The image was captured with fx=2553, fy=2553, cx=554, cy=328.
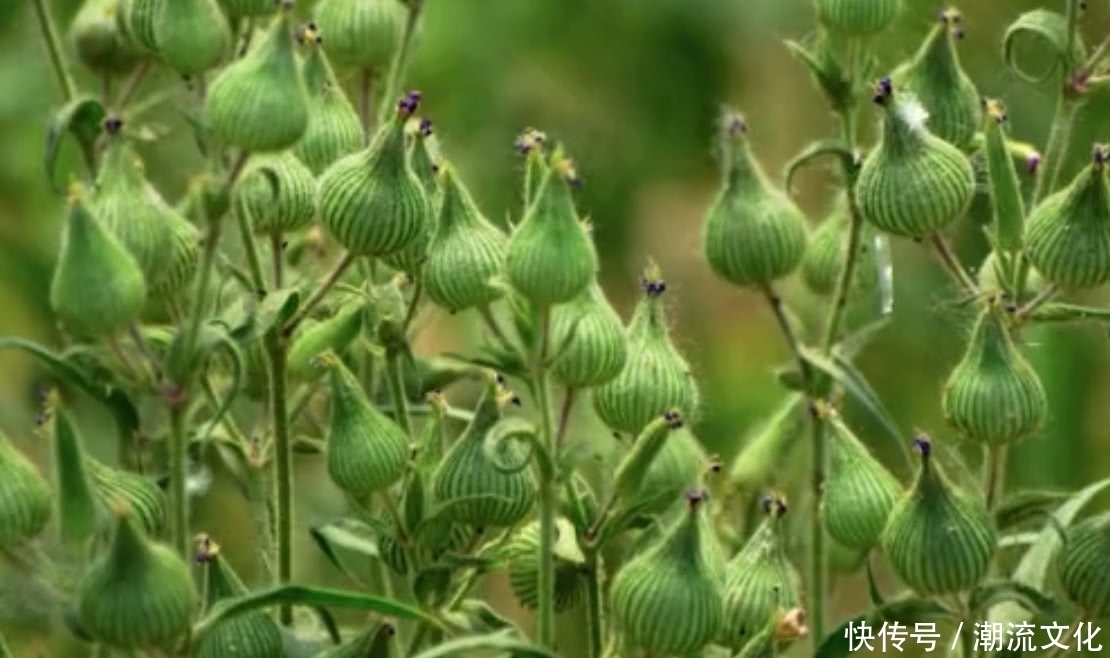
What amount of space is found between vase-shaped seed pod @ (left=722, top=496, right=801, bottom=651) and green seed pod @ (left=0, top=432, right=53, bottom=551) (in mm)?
403

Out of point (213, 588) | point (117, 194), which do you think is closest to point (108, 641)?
point (213, 588)

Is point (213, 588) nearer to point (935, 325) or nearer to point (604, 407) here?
point (604, 407)

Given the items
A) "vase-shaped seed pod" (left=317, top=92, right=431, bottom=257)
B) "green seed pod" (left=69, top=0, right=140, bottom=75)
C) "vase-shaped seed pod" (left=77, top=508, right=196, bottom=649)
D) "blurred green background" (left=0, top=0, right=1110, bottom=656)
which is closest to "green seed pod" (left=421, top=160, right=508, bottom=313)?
"vase-shaped seed pod" (left=317, top=92, right=431, bottom=257)

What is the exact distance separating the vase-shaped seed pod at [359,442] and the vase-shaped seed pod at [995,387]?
344 mm

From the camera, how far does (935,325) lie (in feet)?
8.82

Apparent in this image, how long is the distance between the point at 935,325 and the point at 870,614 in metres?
1.21

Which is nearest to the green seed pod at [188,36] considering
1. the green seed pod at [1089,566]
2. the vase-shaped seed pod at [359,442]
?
the vase-shaped seed pod at [359,442]

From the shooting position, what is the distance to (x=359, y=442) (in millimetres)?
1495

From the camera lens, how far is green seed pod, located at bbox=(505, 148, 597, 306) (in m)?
1.42

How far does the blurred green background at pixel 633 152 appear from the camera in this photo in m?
2.53

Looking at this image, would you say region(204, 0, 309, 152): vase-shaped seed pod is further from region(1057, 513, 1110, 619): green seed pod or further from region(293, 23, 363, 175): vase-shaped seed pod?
region(1057, 513, 1110, 619): green seed pod

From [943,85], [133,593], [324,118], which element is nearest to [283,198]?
[324,118]

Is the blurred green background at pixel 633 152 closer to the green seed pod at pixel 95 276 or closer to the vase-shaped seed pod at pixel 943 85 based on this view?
the vase-shaped seed pod at pixel 943 85

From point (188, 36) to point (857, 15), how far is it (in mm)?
474
